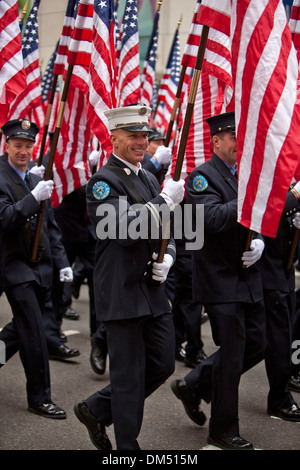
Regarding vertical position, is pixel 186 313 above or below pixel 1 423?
above

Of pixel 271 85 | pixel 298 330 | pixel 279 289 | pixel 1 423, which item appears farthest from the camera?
pixel 298 330

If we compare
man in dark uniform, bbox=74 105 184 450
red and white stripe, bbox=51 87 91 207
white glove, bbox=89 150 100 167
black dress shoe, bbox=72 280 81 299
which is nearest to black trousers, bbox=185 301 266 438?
man in dark uniform, bbox=74 105 184 450

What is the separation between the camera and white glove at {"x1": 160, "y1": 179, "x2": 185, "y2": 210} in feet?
11.7

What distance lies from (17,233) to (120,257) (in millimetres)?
1500

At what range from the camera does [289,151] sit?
11.5 feet

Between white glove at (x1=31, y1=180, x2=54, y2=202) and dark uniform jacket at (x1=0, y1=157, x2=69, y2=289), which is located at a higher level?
white glove at (x1=31, y1=180, x2=54, y2=202)

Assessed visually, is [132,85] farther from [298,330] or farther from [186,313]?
[298,330]

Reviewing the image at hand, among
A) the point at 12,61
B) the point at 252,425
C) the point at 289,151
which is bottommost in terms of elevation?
the point at 252,425

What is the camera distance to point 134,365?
3588 mm

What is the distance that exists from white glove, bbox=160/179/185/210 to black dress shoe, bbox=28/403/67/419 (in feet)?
6.30

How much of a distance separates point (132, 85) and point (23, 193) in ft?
7.32

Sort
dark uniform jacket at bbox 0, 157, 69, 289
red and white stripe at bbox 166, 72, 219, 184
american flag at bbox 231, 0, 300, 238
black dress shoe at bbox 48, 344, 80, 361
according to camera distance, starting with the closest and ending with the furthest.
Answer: american flag at bbox 231, 0, 300, 238, dark uniform jacket at bbox 0, 157, 69, 289, red and white stripe at bbox 166, 72, 219, 184, black dress shoe at bbox 48, 344, 80, 361

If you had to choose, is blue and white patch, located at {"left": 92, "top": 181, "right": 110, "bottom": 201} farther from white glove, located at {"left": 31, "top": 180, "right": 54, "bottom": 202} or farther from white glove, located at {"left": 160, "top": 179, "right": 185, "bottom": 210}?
white glove, located at {"left": 31, "top": 180, "right": 54, "bottom": 202}
